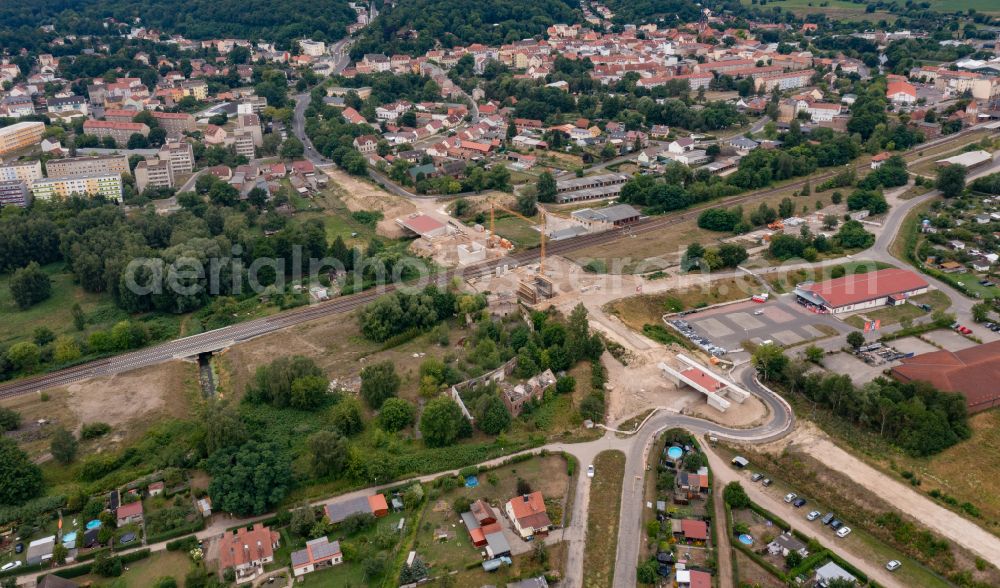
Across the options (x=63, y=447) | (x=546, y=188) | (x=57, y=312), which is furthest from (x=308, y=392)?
(x=546, y=188)

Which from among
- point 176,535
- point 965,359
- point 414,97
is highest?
point 414,97

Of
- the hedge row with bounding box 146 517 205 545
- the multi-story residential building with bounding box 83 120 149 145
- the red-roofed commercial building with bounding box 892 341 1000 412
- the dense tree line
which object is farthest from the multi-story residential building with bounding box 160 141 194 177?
the red-roofed commercial building with bounding box 892 341 1000 412

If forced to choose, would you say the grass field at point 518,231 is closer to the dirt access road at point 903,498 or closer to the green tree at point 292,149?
the dirt access road at point 903,498

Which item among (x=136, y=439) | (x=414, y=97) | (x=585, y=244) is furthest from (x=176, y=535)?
(x=414, y=97)

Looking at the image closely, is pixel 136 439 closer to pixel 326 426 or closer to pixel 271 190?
pixel 326 426

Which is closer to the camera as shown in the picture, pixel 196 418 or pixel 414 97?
pixel 196 418

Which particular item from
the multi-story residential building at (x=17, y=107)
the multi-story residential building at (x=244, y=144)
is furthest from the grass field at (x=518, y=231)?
the multi-story residential building at (x=17, y=107)
